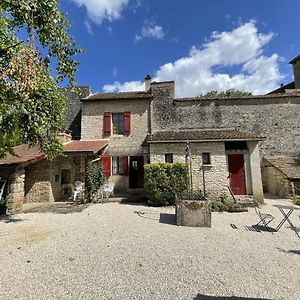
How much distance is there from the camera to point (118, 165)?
14.0 m

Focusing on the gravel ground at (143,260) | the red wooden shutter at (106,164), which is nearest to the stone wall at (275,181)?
the gravel ground at (143,260)

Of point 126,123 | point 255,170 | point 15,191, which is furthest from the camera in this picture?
point 126,123

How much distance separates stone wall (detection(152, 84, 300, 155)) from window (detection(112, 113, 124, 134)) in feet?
7.62

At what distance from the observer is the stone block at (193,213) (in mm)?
7344

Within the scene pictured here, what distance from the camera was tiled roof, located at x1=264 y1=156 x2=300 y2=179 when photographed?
1197cm

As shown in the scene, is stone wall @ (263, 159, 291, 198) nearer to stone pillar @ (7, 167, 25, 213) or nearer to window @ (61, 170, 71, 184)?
window @ (61, 170, 71, 184)

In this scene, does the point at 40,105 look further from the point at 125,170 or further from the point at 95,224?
the point at 125,170

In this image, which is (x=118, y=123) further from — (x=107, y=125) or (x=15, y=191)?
(x=15, y=191)

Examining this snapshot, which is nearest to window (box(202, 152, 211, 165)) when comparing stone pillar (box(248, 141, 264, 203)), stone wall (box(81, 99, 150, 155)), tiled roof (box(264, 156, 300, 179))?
stone pillar (box(248, 141, 264, 203))

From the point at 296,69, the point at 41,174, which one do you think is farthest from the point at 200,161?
the point at 296,69

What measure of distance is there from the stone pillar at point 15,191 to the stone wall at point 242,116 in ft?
28.6

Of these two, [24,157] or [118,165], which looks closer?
[24,157]

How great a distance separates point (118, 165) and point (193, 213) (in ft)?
25.1

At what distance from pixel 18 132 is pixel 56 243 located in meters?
4.01
